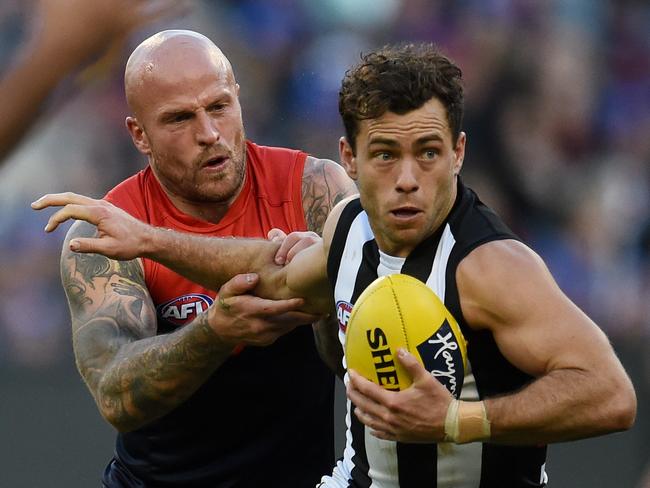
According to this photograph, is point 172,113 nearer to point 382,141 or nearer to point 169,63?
point 169,63

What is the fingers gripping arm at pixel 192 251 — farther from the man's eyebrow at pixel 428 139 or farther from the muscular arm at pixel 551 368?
the muscular arm at pixel 551 368

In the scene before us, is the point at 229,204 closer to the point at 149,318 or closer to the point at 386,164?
the point at 149,318

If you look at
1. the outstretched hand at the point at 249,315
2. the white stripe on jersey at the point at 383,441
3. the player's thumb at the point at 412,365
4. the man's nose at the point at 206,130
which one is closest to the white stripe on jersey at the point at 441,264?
the white stripe on jersey at the point at 383,441

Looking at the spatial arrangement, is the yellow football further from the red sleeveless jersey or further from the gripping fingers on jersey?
the red sleeveless jersey

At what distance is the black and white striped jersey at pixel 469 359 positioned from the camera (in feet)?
11.5

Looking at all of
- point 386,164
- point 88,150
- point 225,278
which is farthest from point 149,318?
point 88,150

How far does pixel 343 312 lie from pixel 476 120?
4.27 m

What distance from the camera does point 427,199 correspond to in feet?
11.5

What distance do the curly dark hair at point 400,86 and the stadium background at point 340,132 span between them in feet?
13.7

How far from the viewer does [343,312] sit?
12.6ft

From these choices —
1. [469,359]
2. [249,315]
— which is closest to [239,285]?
[249,315]

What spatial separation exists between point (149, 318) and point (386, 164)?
167 cm

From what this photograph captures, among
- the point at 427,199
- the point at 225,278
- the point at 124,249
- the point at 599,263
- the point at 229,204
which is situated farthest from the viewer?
the point at 599,263

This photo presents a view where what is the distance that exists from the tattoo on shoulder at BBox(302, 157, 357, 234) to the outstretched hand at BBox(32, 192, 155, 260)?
905mm
